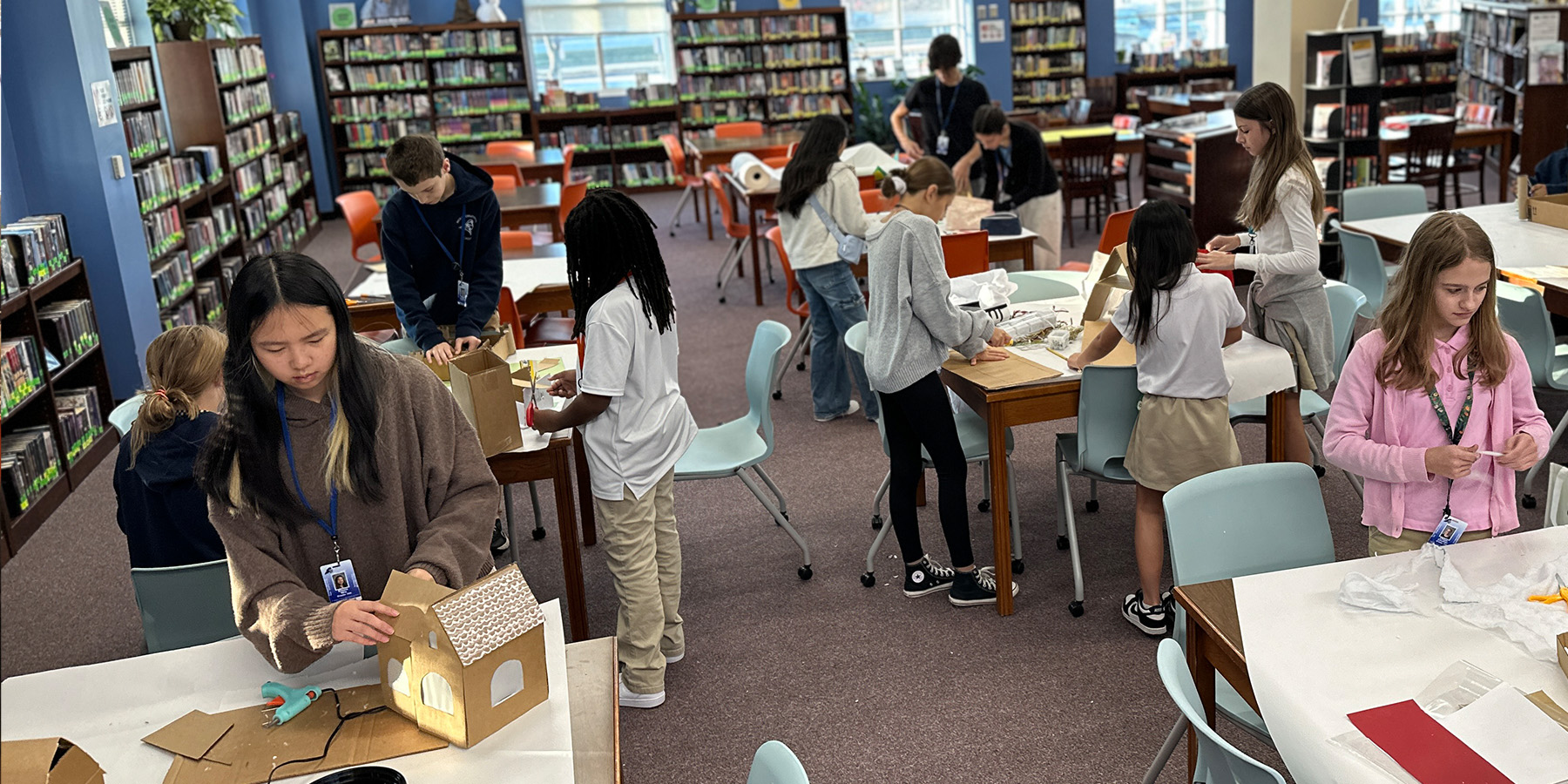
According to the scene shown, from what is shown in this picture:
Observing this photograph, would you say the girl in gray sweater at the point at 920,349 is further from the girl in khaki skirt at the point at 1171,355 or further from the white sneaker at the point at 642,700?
Result: the white sneaker at the point at 642,700

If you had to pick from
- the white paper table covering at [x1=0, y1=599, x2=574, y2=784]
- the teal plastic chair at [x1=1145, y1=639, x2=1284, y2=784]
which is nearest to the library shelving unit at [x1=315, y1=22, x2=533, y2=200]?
the white paper table covering at [x1=0, y1=599, x2=574, y2=784]

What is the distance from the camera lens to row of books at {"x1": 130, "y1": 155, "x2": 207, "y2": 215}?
6.70 m

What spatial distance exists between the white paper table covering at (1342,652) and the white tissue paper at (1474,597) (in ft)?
0.05

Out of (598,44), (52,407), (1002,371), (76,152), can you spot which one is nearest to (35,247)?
(52,407)

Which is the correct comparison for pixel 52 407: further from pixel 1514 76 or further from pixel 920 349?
pixel 1514 76

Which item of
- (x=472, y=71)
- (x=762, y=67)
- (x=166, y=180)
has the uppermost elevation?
(x=472, y=71)

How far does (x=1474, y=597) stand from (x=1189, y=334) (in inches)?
47.5

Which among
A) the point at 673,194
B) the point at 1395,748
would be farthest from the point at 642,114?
the point at 1395,748

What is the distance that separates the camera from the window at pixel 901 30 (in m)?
13.9

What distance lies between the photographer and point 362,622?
1.85 metres

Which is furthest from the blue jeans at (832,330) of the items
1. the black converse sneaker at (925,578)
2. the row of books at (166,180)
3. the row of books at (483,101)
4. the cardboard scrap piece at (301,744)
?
the row of books at (483,101)

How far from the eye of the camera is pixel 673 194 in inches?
508

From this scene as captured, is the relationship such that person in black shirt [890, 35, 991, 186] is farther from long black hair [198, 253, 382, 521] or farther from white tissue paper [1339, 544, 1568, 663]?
long black hair [198, 253, 382, 521]

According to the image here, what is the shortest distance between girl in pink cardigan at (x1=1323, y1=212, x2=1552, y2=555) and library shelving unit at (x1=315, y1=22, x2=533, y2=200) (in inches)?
439
